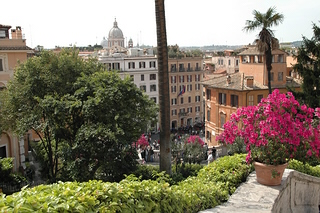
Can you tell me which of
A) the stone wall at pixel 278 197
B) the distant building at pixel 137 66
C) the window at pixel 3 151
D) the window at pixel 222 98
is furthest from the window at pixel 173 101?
the stone wall at pixel 278 197

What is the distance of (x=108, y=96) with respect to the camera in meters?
14.4

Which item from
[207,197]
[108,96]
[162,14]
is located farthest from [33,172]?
[207,197]

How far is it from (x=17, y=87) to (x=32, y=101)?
1.08 meters

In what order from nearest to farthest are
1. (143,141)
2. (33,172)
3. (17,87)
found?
(17,87)
(33,172)
(143,141)

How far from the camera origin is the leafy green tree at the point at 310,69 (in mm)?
25094

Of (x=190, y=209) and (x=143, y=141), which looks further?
(x=143, y=141)

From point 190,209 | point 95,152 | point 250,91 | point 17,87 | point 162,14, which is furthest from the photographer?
point 250,91

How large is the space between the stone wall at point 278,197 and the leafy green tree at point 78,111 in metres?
6.39

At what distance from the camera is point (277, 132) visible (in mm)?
8250

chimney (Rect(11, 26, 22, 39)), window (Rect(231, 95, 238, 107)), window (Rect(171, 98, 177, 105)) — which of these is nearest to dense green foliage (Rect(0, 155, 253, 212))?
chimney (Rect(11, 26, 22, 39))

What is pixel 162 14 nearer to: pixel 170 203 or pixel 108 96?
pixel 108 96

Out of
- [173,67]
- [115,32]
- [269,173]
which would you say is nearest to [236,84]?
[269,173]

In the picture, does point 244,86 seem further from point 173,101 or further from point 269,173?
point 173,101

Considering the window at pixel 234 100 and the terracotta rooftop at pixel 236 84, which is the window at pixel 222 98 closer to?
the terracotta rooftop at pixel 236 84
